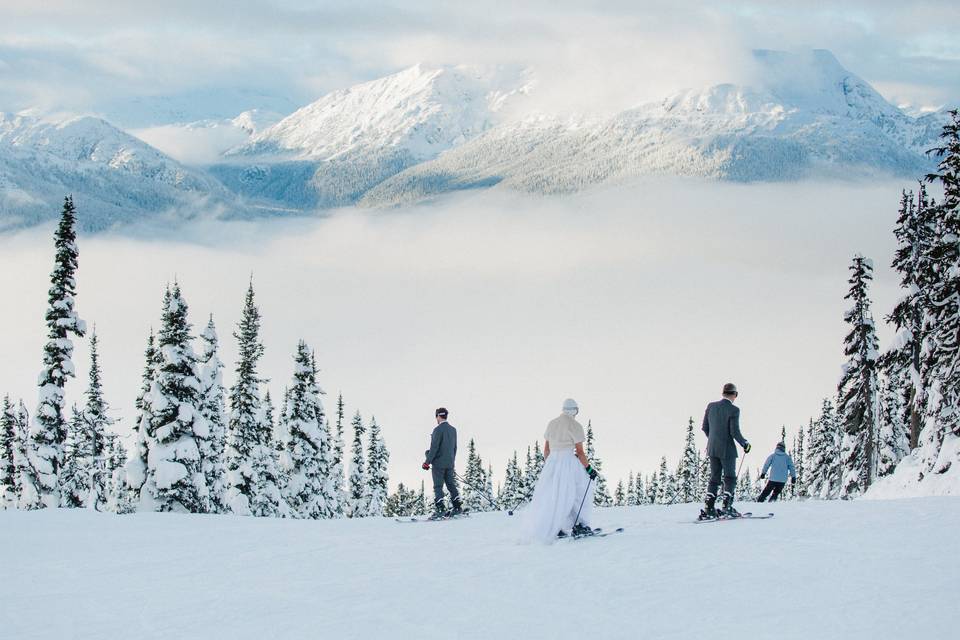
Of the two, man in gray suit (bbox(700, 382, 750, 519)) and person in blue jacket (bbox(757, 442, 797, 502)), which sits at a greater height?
man in gray suit (bbox(700, 382, 750, 519))

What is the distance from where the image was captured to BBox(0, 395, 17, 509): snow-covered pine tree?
167 feet

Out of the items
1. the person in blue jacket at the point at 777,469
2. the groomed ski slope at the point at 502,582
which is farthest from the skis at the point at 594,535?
the person in blue jacket at the point at 777,469

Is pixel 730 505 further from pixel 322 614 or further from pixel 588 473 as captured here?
pixel 322 614

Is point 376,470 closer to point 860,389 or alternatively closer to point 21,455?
point 21,455

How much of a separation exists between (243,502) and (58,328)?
13132mm

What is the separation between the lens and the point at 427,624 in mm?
12641

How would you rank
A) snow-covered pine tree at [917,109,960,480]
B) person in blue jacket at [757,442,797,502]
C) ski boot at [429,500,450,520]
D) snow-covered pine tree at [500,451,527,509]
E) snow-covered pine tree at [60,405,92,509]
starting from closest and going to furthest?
ski boot at [429,500,450,520], person in blue jacket at [757,442,797,502], snow-covered pine tree at [917,109,960,480], snow-covered pine tree at [60,405,92,509], snow-covered pine tree at [500,451,527,509]

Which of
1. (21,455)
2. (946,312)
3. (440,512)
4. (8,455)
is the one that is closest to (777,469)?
(440,512)

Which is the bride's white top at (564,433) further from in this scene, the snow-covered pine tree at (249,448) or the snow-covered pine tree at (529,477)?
the snow-covered pine tree at (529,477)

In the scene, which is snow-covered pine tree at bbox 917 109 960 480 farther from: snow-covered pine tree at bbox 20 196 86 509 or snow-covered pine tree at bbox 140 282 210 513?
snow-covered pine tree at bbox 20 196 86 509

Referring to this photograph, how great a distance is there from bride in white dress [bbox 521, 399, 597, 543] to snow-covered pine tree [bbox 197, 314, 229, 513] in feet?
98.5

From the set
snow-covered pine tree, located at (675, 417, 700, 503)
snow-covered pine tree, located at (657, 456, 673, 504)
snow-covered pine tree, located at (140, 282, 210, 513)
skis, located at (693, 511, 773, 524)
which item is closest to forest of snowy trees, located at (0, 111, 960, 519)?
snow-covered pine tree, located at (140, 282, 210, 513)

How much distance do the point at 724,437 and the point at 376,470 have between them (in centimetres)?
6113

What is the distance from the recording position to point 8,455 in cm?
5894
